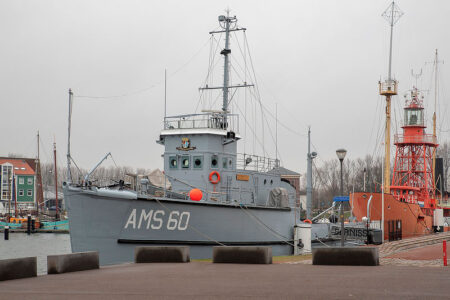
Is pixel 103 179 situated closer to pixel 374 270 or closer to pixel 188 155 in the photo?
pixel 188 155

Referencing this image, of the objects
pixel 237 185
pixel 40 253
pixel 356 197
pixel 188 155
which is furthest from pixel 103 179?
pixel 40 253

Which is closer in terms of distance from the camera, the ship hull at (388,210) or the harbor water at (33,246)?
the ship hull at (388,210)

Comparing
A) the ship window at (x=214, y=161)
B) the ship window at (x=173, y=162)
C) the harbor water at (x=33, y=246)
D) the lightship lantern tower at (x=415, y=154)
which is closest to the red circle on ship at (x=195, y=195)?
the ship window at (x=214, y=161)

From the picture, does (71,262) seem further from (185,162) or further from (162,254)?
(185,162)

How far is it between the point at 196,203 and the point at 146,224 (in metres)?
2.22

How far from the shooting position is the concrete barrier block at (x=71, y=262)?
14.3 meters

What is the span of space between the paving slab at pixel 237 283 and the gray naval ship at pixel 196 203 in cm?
542

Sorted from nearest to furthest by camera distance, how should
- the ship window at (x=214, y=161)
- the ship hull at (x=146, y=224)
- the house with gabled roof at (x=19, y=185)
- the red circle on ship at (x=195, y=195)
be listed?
the ship hull at (x=146, y=224) → the red circle on ship at (x=195, y=195) → the ship window at (x=214, y=161) → the house with gabled roof at (x=19, y=185)

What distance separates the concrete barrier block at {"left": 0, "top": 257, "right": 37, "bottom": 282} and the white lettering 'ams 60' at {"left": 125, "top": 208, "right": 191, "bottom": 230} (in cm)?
753

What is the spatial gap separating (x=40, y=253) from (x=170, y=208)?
94.4 feet

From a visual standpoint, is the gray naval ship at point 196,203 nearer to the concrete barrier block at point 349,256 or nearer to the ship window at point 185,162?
the ship window at point 185,162

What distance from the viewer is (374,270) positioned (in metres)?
14.3

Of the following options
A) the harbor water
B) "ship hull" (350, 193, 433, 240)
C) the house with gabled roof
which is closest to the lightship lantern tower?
"ship hull" (350, 193, 433, 240)

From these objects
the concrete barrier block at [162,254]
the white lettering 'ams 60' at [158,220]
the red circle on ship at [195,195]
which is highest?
the red circle on ship at [195,195]
